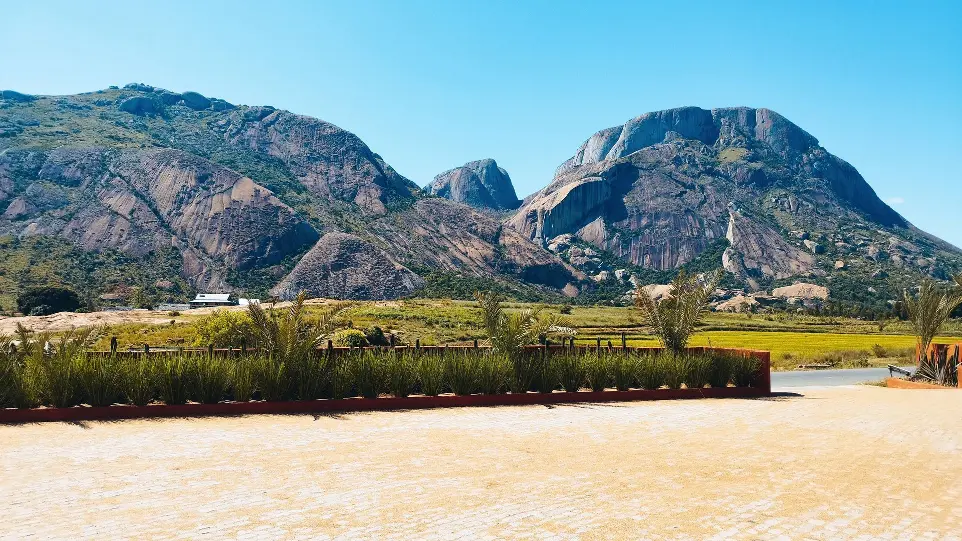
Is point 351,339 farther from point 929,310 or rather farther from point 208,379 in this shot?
point 929,310

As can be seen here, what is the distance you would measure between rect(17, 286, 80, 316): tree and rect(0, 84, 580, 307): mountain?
3.12 meters

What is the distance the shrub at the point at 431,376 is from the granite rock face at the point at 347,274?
84817 mm

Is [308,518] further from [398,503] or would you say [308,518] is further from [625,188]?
[625,188]

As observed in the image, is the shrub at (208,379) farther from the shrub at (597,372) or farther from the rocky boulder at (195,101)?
the rocky boulder at (195,101)

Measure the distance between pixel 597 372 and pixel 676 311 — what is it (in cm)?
328

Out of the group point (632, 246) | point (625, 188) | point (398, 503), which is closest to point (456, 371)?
point (398, 503)

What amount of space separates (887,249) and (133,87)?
626 ft

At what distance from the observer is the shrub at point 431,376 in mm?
13133

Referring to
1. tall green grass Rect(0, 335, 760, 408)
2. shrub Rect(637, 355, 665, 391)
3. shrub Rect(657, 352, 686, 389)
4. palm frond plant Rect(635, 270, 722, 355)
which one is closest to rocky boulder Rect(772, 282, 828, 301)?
palm frond plant Rect(635, 270, 722, 355)

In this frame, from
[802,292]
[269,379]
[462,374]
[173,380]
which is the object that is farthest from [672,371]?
[802,292]

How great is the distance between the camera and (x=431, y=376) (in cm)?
1316

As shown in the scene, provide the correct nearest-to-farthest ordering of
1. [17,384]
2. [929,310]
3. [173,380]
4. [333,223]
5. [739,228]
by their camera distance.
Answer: [17,384] → [173,380] → [929,310] → [333,223] → [739,228]

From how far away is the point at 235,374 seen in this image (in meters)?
11.9

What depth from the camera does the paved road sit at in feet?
72.8
